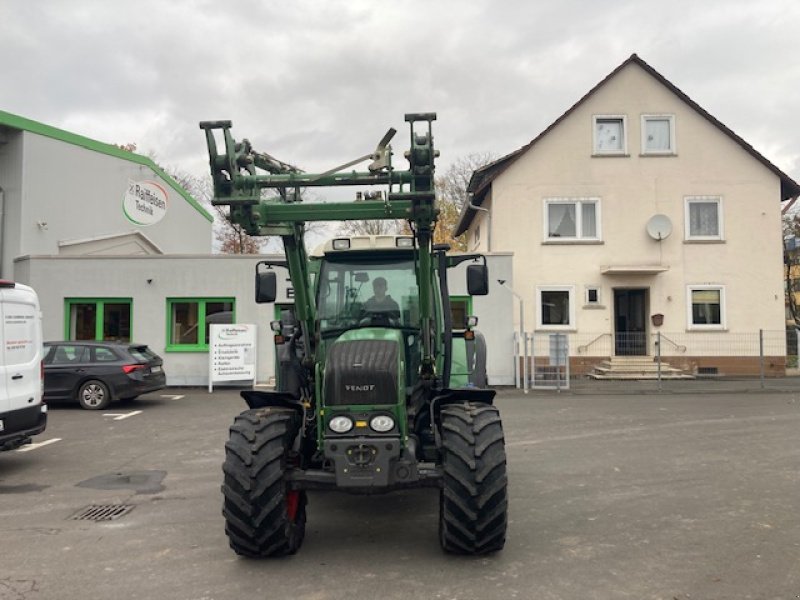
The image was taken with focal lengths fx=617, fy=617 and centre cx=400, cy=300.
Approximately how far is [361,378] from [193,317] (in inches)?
555

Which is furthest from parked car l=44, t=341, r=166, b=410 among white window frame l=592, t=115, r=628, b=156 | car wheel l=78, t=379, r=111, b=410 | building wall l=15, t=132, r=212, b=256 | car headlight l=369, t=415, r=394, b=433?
white window frame l=592, t=115, r=628, b=156

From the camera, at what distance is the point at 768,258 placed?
1911 cm

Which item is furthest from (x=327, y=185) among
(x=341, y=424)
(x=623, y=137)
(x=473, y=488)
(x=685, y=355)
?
(x=623, y=137)

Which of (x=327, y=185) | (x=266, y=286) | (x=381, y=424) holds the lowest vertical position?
(x=381, y=424)

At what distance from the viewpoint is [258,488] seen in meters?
4.11

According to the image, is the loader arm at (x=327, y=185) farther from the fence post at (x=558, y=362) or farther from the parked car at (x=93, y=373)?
the fence post at (x=558, y=362)

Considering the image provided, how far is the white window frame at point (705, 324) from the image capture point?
1897 cm

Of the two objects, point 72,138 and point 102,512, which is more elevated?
point 72,138

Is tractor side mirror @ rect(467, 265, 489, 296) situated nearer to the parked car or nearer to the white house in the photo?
the parked car

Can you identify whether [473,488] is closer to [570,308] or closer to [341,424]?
[341,424]

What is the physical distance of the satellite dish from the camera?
18.9m

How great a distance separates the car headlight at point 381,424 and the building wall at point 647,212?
50.9 ft

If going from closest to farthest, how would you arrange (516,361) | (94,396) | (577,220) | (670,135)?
1. (94,396)
2. (516,361)
3. (577,220)
4. (670,135)

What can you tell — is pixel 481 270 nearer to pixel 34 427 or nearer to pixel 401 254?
pixel 401 254
